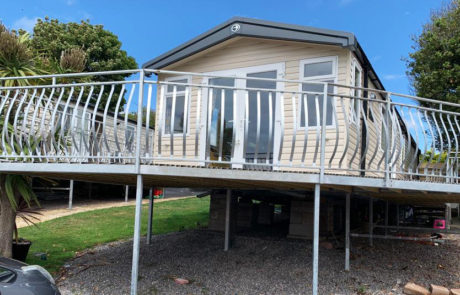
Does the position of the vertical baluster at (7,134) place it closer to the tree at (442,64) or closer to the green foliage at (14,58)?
the green foliage at (14,58)

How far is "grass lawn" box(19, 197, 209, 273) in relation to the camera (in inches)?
271

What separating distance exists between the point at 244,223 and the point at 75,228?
4.42 m

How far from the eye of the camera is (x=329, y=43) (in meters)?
6.69

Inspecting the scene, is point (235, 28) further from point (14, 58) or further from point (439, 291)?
point (439, 291)

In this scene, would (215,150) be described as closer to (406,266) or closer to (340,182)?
(340,182)

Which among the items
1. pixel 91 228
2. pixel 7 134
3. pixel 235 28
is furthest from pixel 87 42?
pixel 7 134

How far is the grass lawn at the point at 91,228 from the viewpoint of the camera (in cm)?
689

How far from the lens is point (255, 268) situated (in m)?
5.53

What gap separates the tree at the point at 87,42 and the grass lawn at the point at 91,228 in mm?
12026

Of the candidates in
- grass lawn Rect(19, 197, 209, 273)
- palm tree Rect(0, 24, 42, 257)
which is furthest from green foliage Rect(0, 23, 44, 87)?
grass lawn Rect(19, 197, 209, 273)

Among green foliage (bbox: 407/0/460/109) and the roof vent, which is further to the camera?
green foliage (bbox: 407/0/460/109)

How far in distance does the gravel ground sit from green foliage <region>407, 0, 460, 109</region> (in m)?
6.92


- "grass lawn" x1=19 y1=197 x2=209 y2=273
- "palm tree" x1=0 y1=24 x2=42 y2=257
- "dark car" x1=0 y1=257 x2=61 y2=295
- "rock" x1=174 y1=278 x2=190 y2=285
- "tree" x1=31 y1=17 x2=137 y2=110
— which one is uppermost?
"tree" x1=31 y1=17 x2=137 y2=110

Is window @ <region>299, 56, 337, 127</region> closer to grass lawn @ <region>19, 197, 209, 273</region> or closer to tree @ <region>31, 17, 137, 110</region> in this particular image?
grass lawn @ <region>19, 197, 209, 273</region>
